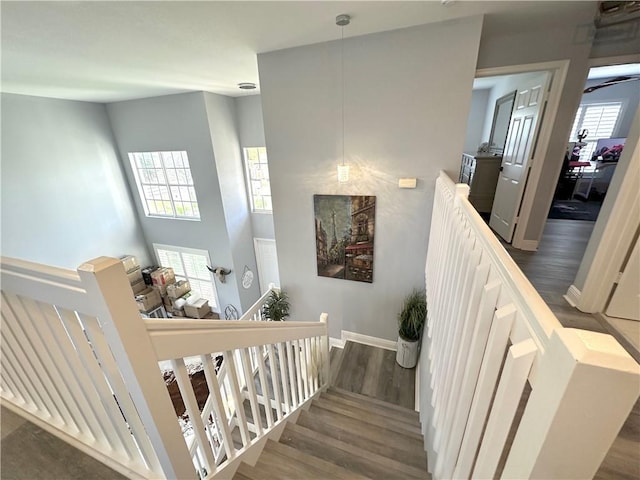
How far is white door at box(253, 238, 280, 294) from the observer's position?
236 inches

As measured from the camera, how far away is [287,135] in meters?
3.02

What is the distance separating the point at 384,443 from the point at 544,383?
5.86ft

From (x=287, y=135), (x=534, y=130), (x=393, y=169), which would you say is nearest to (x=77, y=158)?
(x=287, y=135)

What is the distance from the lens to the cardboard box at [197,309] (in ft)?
19.9

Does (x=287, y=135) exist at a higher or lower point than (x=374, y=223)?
higher

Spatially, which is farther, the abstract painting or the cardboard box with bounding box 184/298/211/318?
the cardboard box with bounding box 184/298/211/318

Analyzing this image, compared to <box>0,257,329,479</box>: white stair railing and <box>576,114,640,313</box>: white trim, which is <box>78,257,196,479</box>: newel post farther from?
<box>576,114,640,313</box>: white trim

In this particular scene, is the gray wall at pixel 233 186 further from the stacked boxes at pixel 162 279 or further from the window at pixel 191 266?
the stacked boxes at pixel 162 279

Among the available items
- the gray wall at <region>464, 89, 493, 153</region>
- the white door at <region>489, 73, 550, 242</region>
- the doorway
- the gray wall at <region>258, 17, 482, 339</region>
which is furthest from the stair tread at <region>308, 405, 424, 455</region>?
the gray wall at <region>464, 89, 493, 153</region>

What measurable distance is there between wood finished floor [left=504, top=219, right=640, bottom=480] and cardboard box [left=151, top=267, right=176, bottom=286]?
6697 millimetres

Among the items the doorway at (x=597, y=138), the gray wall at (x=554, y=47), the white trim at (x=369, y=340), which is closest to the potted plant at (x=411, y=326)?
the white trim at (x=369, y=340)

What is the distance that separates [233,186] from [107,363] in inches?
197

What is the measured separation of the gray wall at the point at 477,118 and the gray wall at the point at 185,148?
17.9ft

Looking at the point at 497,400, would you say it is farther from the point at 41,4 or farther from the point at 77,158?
Result: the point at 77,158
